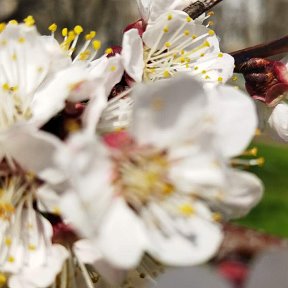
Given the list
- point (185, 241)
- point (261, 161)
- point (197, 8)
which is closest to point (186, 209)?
point (185, 241)

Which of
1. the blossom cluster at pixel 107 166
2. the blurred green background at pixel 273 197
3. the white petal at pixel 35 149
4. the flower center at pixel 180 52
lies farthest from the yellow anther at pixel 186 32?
the white petal at pixel 35 149

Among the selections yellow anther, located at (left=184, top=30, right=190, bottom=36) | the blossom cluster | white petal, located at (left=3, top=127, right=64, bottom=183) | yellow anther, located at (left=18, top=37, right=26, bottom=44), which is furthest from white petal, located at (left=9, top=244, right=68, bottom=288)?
yellow anther, located at (left=184, top=30, right=190, bottom=36)

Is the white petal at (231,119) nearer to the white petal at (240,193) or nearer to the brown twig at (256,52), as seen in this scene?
the white petal at (240,193)

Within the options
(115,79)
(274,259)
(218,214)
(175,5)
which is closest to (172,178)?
(218,214)

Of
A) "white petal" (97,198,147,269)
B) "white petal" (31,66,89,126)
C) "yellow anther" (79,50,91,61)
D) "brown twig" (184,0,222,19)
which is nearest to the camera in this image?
"white petal" (97,198,147,269)

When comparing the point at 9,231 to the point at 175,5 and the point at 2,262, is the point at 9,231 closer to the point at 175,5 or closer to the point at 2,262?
the point at 2,262

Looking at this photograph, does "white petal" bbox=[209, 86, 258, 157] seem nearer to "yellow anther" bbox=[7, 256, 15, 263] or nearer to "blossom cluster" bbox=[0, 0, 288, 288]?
"blossom cluster" bbox=[0, 0, 288, 288]
